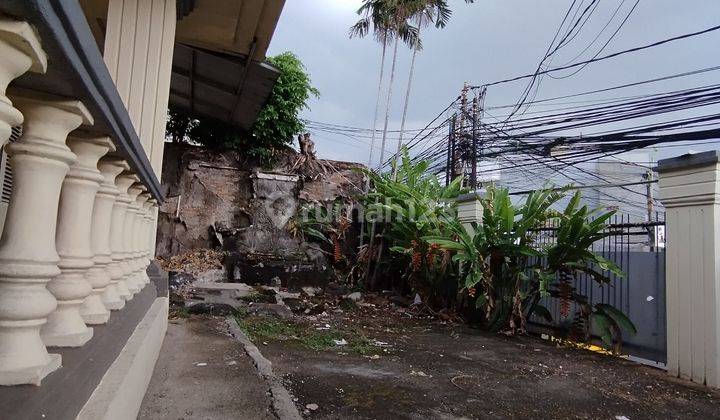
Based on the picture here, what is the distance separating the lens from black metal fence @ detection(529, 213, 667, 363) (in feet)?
16.0

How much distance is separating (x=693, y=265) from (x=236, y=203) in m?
8.68

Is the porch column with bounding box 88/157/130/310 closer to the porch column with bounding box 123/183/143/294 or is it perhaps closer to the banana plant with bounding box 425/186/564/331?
the porch column with bounding box 123/183/143/294

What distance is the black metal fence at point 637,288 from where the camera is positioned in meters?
4.86

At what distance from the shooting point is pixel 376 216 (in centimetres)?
1014

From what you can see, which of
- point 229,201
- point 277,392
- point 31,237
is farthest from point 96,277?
point 229,201

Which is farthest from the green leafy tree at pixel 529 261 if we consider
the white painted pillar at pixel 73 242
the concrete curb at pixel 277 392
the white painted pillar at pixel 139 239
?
the white painted pillar at pixel 73 242

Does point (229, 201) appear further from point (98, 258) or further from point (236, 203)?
point (98, 258)

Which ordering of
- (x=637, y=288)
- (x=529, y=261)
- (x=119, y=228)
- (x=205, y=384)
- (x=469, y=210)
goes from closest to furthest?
(x=119, y=228) < (x=205, y=384) < (x=637, y=288) < (x=529, y=261) < (x=469, y=210)

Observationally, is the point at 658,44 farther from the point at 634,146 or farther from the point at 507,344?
the point at 507,344

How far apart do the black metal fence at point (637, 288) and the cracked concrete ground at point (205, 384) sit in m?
3.81

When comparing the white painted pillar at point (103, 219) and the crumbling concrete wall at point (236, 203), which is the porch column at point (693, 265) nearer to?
the white painted pillar at point (103, 219)

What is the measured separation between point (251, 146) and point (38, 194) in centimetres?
1015

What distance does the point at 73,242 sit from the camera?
1.38m

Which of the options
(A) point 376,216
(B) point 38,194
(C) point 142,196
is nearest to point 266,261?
(A) point 376,216
